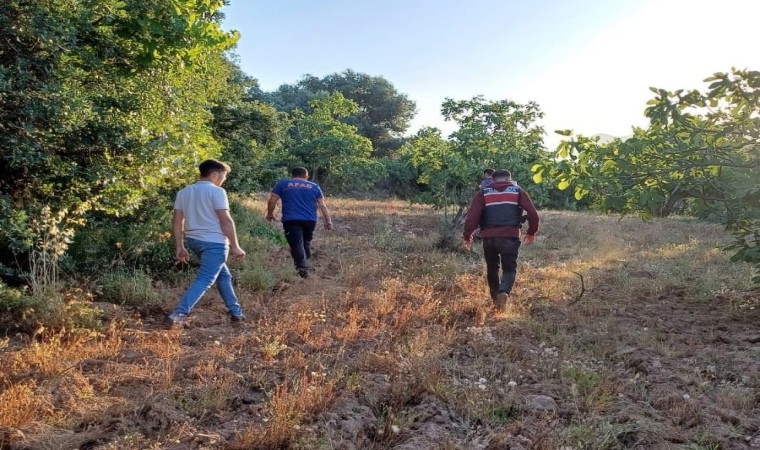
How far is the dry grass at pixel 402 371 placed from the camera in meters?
2.61

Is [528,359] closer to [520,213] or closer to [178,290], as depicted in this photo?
[520,213]

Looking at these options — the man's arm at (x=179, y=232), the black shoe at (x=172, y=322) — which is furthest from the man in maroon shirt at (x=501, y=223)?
the black shoe at (x=172, y=322)

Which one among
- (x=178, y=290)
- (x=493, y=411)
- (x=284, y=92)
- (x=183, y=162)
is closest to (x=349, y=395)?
(x=493, y=411)

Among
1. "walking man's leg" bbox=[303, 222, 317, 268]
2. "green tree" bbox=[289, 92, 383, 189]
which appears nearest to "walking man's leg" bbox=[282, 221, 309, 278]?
"walking man's leg" bbox=[303, 222, 317, 268]

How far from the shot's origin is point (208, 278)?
435cm

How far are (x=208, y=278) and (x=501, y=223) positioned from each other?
3.12 metres

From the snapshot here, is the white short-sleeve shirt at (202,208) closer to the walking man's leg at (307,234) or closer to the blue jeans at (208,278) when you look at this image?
the blue jeans at (208,278)

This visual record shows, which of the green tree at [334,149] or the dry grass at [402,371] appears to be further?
the green tree at [334,149]

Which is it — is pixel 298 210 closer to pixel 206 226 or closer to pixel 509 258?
pixel 206 226

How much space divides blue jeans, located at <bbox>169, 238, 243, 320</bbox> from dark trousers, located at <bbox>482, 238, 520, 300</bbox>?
2.74 metres

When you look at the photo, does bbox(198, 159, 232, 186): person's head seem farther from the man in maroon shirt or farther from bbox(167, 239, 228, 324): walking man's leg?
the man in maroon shirt

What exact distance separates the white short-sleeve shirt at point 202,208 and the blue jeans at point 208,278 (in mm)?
72

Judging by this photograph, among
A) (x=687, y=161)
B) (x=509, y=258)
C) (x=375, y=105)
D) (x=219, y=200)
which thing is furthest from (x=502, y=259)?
(x=375, y=105)

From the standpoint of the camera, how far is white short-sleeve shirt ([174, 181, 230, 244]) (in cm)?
443
